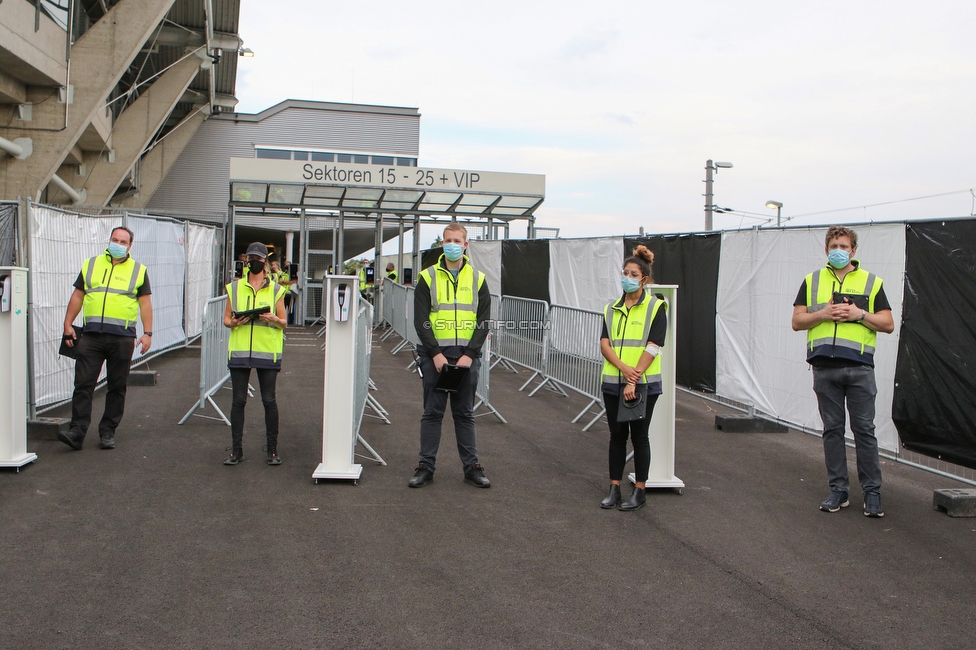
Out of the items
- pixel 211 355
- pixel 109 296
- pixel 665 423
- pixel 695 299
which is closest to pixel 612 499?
pixel 665 423

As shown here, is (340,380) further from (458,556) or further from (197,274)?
(197,274)

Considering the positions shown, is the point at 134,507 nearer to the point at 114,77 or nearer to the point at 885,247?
the point at 885,247

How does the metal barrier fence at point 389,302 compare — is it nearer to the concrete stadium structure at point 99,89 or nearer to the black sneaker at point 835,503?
the concrete stadium structure at point 99,89

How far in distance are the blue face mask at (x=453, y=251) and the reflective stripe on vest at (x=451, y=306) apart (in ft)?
0.39

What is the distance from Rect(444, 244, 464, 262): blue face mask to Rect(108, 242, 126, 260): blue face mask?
9.99 feet

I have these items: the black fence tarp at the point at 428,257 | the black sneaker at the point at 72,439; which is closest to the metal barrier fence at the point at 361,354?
the black sneaker at the point at 72,439

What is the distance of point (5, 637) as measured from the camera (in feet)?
12.0

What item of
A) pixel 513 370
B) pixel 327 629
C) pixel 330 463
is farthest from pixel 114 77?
pixel 327 629

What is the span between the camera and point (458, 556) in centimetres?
489

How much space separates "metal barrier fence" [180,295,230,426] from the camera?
9016 millimetres

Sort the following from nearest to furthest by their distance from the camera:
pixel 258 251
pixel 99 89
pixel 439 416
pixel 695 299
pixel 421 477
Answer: pixel 421 477
pixel 439 416
pixel 258 251
pixel 695 299
pixel 99 89

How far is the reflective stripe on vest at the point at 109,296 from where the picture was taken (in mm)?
7309

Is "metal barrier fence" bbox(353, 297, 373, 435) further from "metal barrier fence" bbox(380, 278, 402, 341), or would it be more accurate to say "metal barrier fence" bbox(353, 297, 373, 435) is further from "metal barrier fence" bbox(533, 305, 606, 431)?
"metal barrier fence" bbox(380, 278, 402, 341)

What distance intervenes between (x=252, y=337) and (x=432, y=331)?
5.41ft
